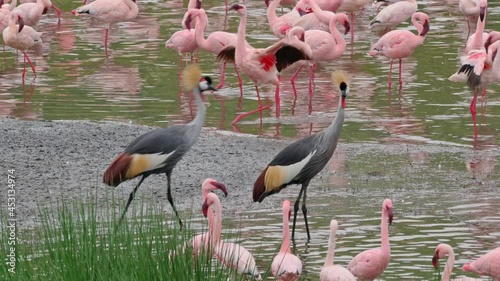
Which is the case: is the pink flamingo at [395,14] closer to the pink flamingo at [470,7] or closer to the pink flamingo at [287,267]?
the pink flamingo at [470,7]

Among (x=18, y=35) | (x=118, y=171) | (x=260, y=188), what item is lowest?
(x=260, y=188)

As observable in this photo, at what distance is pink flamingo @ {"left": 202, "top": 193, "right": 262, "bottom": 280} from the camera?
6.45m

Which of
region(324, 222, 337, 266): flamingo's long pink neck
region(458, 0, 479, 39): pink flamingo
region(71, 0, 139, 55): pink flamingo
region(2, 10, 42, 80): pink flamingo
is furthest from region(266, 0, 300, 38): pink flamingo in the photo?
region(324, 222, 337, 266): flamingo's long pink neck

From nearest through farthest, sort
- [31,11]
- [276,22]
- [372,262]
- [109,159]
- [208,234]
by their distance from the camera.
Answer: [208,234] → [372,262] → [109,159] → [276,22] → [31,11]

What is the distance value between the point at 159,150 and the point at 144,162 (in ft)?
0.53

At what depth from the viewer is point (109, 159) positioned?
1191cm

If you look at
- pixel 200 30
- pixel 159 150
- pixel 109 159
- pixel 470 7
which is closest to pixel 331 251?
pixel 159 150

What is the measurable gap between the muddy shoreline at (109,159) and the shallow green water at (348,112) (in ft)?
1.23

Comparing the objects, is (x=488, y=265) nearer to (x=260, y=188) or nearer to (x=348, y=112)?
(x=260, y=188)

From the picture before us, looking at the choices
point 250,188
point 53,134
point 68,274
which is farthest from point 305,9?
point 68,274

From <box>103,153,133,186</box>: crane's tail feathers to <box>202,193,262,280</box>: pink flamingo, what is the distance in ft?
5.15

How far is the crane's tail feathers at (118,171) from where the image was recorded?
9.95m

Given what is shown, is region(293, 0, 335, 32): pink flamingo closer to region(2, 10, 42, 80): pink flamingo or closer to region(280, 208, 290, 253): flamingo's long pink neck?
region(2, 10, 42, 80): pink flamingo

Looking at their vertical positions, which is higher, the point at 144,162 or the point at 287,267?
the point at 144,162
